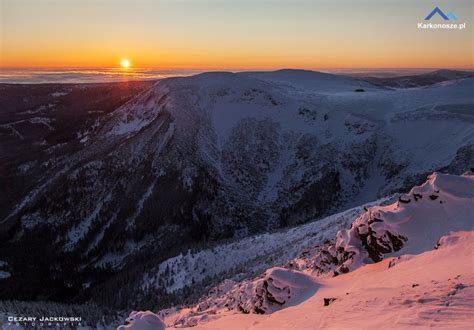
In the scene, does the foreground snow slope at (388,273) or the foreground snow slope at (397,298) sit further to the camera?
the foreground snow slope at (388,273)

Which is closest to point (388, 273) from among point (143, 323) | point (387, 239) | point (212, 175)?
point (387, 239)

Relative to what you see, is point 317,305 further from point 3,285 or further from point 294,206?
point 3,285

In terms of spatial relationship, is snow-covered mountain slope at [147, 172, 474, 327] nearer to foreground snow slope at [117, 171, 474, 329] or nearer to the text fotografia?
foreground snow slope at [117, 171, 474, 329]

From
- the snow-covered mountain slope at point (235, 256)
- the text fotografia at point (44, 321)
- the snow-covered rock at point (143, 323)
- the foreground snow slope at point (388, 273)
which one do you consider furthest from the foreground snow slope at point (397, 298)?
the text fotografia at point (44, 321)

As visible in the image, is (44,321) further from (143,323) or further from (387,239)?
(387,239)


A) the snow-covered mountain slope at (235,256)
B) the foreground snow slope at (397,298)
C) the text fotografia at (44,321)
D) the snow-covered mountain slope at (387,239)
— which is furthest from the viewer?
the snow-covered mountain slope at (235,256)

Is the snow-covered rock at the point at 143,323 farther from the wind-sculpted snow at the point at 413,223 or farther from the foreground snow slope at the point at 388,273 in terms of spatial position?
the wind-sculpted snow at the point at 413,223
